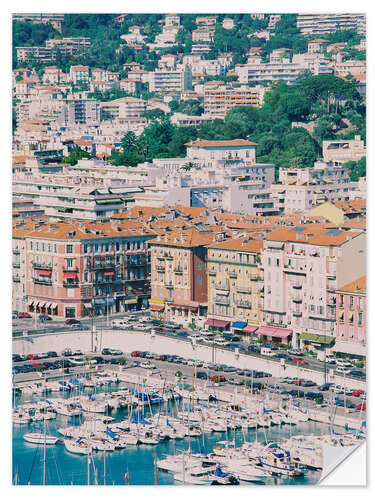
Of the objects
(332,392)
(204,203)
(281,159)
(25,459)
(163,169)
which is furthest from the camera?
(281,159)

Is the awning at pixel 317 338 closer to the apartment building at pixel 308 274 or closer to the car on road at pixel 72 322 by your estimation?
the apartment building at pixel 308 274

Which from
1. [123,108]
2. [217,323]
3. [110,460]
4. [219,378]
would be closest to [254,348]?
[219,378]

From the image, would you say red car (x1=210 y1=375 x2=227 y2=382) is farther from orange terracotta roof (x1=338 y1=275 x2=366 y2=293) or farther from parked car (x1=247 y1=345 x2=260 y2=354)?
orange terracotta roof (x1=338 y1=275 x2=366 y2=293)

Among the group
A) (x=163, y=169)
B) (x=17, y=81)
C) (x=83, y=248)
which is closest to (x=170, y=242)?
(x=83, y=248)

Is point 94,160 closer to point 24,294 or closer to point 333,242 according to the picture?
point 24,294

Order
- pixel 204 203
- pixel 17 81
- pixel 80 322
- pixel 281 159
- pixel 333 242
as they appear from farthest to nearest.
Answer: pixel 17 81 < pixel 281 159 < pixel 204 203 < pixel 80 322 < pixel 333 242

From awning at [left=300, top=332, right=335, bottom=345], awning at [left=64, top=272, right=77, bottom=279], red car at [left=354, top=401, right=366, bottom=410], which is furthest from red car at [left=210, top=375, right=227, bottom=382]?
awning at [left=64, top=272, right=77, bottom=279]

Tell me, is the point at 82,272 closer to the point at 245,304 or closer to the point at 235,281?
the point at 235,281

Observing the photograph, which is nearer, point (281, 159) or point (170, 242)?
point (170, 242)
